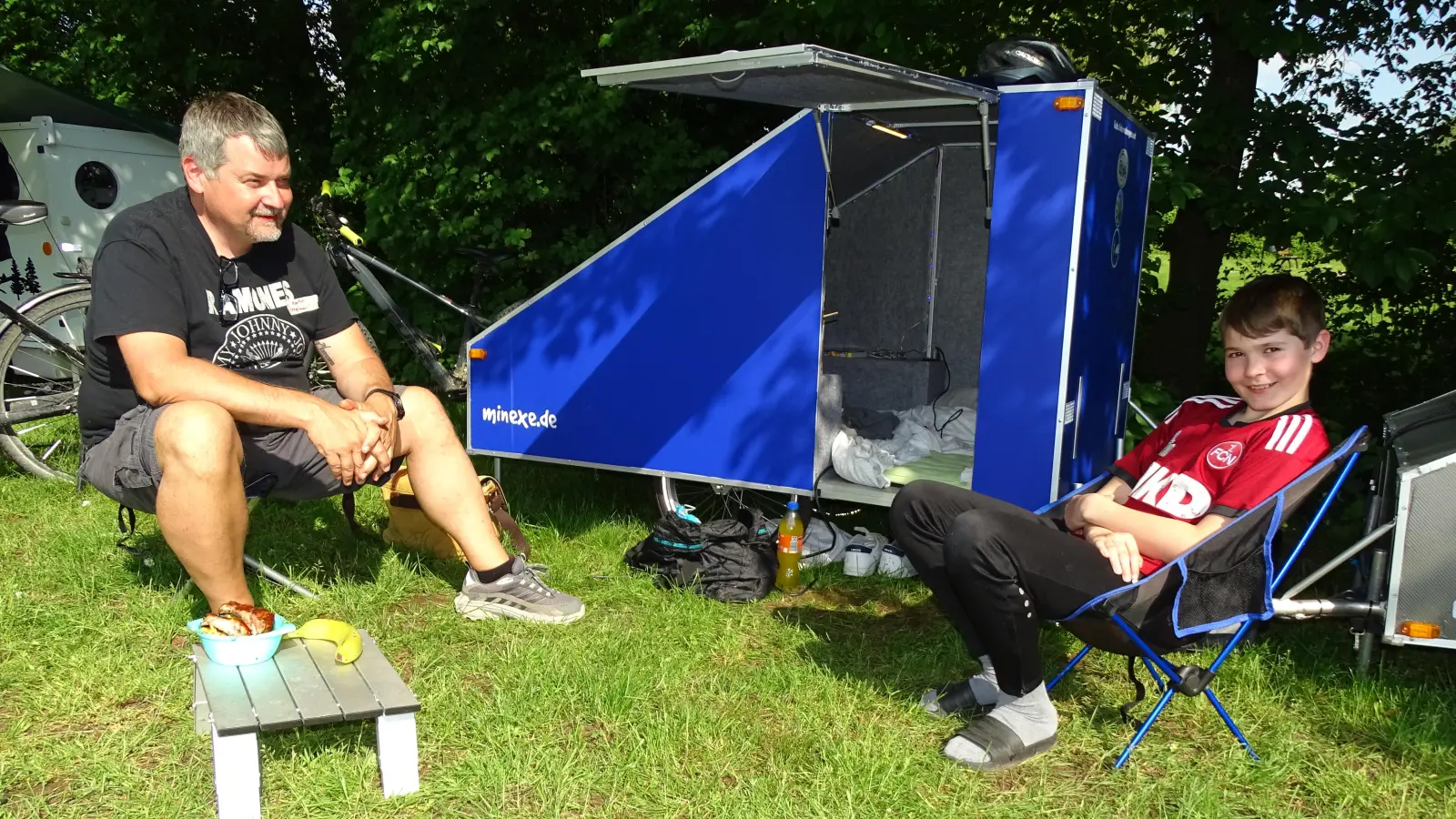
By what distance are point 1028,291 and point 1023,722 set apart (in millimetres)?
1491

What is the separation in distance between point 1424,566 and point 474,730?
8.35 ft

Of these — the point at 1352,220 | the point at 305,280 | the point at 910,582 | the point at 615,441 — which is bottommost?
the point at 910,582

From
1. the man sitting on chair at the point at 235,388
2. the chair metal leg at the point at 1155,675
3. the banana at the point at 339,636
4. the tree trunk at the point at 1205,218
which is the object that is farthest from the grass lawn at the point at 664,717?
the tree trunk at the point at 1205,218

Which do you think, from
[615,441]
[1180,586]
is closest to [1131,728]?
[1180,586]

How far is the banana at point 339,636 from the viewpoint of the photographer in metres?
2.62

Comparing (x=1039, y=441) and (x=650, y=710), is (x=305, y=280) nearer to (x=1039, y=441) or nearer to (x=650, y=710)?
(x=650, y=710)

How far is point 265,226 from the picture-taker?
128 inches

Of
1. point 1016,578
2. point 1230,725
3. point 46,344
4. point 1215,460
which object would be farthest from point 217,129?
point 1230,725

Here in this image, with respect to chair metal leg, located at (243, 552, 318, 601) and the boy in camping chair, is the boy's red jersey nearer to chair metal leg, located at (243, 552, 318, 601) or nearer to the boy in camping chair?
the boy in camping chair

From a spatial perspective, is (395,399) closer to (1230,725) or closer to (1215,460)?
(1215,460)

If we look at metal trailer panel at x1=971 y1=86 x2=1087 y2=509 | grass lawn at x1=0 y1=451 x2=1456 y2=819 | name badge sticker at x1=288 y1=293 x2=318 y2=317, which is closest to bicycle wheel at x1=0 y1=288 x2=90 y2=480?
grass lawn at x1=0 y1=451 x2=1456 y2=819

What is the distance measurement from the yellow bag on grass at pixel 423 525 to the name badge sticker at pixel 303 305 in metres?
0.92

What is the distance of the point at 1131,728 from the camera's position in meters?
2.94

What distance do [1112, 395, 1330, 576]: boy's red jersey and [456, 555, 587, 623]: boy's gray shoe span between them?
1.78m
